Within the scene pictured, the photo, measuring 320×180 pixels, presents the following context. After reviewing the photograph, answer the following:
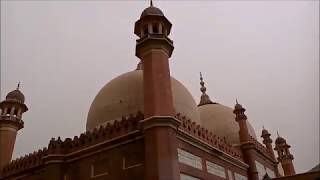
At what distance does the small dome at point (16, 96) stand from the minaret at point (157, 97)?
1051cm

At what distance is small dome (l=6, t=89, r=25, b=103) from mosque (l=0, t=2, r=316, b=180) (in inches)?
83.3

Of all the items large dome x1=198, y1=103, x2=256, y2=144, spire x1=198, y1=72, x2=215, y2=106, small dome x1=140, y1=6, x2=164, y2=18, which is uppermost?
spire x1=198, y1=72, x2=215, y2=106

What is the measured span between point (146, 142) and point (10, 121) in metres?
11.8

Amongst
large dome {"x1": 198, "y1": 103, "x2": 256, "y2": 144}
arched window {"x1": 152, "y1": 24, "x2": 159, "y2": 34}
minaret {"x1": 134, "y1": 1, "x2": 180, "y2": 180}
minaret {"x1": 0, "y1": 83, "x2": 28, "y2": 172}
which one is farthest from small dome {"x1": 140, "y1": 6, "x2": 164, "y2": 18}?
minaret {"x1": 0, "y1": 83, "x2": 28, "y2": 172}

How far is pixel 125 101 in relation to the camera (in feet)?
51.3

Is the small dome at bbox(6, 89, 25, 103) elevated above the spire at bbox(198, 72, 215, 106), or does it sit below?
below

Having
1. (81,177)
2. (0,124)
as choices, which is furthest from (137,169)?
(0,124)

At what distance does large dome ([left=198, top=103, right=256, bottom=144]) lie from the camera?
2053cm

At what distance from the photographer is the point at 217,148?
50.1ft

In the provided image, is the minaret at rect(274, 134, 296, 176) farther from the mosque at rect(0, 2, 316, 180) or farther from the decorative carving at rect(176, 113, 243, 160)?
the decorative carving at rect(176, 113, 243, 160)

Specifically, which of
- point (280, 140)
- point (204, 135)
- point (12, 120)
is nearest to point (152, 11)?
point (204, 135)

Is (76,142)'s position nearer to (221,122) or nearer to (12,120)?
(12,120)

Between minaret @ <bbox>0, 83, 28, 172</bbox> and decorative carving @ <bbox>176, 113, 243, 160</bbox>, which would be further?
minaret @ <bbox>0, 83, 28, 172</bbox>

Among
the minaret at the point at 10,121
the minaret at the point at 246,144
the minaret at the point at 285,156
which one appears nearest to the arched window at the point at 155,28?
the minaret at the point at 246,144
